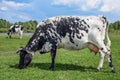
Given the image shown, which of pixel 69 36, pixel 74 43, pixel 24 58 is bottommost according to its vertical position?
pixel 24 58

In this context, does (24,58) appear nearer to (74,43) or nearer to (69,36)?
(69,36)

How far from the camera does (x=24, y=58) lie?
55.5 ft

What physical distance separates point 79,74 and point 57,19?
11.9 ft

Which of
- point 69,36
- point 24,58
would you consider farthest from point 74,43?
point 24,58

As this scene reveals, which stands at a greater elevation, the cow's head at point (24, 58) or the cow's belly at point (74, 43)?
the cow's belly at point (74, 43)

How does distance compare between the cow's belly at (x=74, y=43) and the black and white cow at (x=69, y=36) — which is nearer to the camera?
the black and white cow at (x=69, y=36)

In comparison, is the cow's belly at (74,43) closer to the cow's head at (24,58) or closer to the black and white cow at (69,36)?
the black and white cow at (69,36)

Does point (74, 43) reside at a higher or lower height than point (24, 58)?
higher

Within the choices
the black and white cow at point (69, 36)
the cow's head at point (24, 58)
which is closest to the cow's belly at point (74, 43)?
the black and white cow at point (69, 36)

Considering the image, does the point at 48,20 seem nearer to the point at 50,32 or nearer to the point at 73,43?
the point at 50,32

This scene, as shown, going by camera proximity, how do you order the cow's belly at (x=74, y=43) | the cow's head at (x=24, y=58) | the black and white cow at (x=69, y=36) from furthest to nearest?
the cow's head at (x=24, y=58)
the cow's belly at (x=74, y=43)
the black and white cow at (x=69, y=36)

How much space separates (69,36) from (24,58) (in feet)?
8.81

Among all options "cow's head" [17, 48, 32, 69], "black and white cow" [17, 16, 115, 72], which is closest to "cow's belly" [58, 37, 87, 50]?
"black and white cow" [17, 16, 115, 72]

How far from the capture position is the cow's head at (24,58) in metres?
16.8
